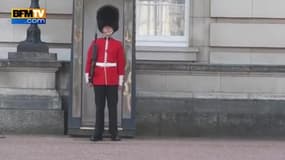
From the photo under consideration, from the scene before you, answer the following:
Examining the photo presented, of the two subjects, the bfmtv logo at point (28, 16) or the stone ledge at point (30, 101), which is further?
the bfmtv logo at point (28, 16)

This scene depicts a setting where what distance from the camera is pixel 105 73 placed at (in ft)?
37.3

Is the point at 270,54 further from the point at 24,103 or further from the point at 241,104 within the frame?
the point at 24,103

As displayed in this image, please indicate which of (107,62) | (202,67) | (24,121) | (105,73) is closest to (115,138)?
(105,73)

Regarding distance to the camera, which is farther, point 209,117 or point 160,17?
point 160,17

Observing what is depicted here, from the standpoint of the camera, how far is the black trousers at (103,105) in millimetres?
11360

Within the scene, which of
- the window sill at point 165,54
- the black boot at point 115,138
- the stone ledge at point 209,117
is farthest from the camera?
the window sill at point 165,54

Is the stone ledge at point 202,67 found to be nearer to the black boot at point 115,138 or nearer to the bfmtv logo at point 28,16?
the black boot at point 115,138

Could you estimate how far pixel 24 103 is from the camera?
1195 cm

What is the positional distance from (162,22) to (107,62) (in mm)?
2062

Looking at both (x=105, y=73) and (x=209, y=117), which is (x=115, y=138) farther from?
(x=209, y=117)

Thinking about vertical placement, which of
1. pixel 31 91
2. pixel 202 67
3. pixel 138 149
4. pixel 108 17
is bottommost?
pixel 138 149

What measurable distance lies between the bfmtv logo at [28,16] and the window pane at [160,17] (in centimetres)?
166

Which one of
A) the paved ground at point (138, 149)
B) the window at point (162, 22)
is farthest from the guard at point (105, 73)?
the window at point (162, 22)

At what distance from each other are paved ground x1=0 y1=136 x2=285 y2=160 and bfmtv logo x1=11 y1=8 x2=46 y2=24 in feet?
6.36
